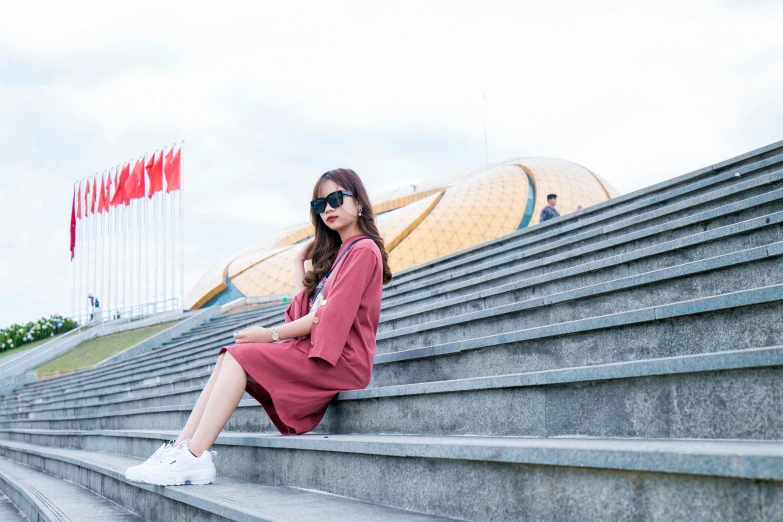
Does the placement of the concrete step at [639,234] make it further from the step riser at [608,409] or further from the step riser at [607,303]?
the step riser at [608,409]

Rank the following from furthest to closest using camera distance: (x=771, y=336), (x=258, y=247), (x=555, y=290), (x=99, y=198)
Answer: (x=258, y=247) → (x=99, y=198) → (x=555, y=290) → (x=771, y=336)

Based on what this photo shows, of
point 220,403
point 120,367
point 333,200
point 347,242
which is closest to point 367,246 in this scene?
point 347,242

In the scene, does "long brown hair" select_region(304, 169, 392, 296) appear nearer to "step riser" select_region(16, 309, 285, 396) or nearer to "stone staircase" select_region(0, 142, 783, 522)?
"stone staircase" select_region(0, 142, 783, 522)

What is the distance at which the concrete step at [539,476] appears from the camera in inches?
45.1

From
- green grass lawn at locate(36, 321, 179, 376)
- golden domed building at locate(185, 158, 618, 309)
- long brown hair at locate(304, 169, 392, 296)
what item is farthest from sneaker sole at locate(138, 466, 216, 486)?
golden domed building at locate(185, 158, 618, 309)

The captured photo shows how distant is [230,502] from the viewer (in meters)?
2.12

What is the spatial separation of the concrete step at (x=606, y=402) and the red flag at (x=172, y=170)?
1651 cm

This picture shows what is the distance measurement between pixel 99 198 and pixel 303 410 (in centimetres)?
1918

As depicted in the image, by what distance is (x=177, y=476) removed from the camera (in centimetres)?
250

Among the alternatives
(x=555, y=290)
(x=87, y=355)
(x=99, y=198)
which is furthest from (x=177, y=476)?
(x=99, y=198)

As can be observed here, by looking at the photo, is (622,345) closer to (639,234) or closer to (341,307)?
(341,307)

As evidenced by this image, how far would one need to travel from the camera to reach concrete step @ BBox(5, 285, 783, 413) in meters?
1.86

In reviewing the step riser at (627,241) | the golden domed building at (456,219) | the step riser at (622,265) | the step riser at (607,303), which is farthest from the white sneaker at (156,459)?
the golden domed building at (456,219)

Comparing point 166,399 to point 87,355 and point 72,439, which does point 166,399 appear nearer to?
point 72,439
